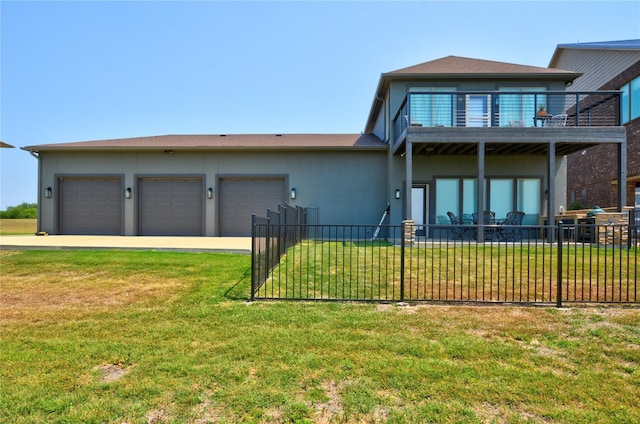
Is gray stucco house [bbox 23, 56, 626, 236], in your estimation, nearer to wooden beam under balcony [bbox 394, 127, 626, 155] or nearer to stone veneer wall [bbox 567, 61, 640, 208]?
wooden beam under balcony [bbox 394, 127, 626, 155]

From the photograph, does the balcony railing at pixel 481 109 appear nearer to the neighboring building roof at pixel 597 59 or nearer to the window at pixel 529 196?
the window at pixel 529 196

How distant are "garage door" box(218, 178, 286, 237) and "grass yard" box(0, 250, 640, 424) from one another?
365 inches

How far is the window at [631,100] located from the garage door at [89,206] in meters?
22.0

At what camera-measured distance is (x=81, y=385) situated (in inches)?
104

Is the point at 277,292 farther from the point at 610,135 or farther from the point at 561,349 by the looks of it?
the point at 610,135

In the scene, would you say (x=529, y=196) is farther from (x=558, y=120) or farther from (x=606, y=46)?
(x=606, y=46)

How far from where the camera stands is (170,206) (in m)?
14.6

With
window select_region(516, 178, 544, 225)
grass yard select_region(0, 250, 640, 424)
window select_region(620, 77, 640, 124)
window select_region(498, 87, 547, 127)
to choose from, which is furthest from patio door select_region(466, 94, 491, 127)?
grass yard select_region(0, 250, 640, 424)

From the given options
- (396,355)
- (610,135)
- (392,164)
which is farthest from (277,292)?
(610,135)

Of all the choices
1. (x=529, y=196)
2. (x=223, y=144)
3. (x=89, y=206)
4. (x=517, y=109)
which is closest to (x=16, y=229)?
(x=89, y=206)

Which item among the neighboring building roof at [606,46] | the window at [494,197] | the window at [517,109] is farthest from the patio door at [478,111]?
the neighboring building roof at [606,46]

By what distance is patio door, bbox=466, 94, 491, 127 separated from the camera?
12.5m

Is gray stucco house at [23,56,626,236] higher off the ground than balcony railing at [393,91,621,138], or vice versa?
balcony railing at [393,91,621,138]

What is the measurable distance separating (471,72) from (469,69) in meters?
0.50
